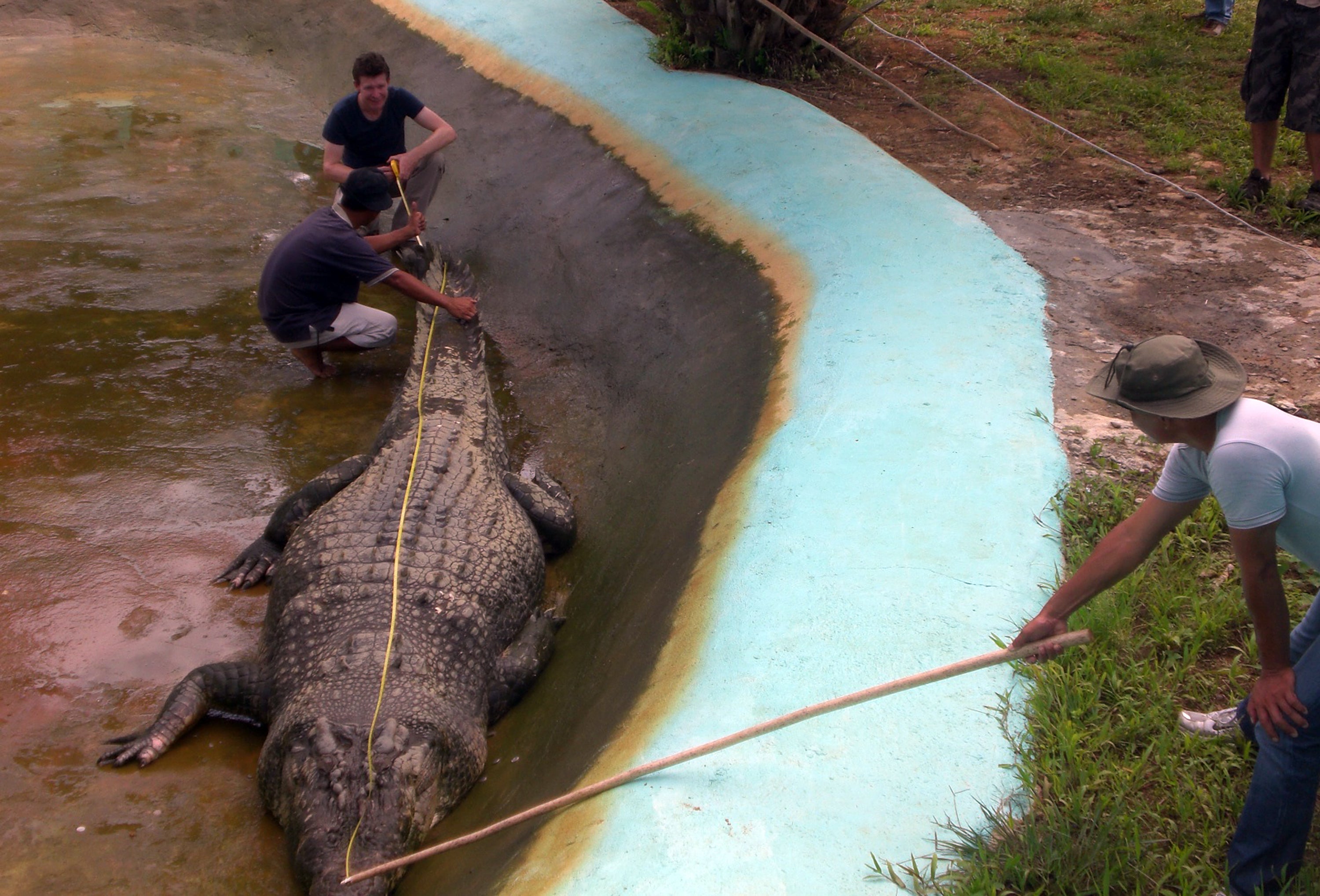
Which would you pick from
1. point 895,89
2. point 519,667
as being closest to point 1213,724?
point 519,667

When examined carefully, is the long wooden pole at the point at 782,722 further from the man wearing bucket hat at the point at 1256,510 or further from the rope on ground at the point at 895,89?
the rope on ground at the point at 895,89

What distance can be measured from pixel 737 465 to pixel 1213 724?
5.38 ft

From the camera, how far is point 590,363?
5.23m

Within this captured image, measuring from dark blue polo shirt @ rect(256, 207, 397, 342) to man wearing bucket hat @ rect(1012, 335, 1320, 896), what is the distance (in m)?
3.66

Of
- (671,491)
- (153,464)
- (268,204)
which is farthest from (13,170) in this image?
(671,491)

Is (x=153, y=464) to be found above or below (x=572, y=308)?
below

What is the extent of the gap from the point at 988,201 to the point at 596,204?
223 centimetres

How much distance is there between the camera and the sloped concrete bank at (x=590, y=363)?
2.99 metres

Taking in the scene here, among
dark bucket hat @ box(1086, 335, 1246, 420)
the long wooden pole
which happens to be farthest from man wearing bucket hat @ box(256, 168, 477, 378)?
dark bucket hat @ box(1086, 335, 1246, 420)

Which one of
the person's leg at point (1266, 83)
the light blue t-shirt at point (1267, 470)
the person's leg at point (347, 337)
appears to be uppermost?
the person's leg at point (1266, 83)

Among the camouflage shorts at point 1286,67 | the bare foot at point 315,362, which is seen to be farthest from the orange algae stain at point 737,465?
the camouflage shorts at point 1286,67

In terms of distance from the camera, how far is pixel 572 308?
5.54 m

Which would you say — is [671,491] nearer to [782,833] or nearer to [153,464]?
[782,833]

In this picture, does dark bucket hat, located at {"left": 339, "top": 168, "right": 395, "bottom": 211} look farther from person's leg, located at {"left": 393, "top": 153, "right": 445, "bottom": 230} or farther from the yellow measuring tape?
person's leg, located at {"left": 393, "top": 153, "right": 445, "bottom": 230}
